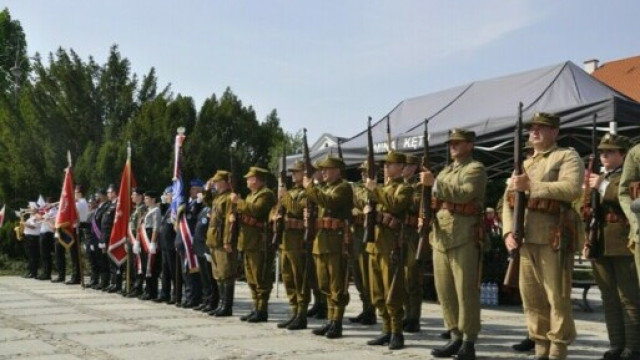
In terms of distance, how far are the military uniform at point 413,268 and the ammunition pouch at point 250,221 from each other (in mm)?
1950

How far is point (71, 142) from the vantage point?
32.0 meters

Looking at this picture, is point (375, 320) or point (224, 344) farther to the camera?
point (375, 320)

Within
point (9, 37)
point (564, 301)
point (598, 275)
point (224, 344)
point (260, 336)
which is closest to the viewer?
point (564, 301)

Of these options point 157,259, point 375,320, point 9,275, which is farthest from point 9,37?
point 375,320

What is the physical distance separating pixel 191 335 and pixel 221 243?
1798 mm

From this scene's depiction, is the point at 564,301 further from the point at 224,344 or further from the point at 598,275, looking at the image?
the point at 224,344

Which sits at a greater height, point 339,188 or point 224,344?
point 339,188

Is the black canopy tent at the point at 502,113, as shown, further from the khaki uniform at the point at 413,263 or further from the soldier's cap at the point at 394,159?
the soldier's cap at the point at 394,159

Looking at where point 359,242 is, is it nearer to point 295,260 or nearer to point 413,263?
point 295,260

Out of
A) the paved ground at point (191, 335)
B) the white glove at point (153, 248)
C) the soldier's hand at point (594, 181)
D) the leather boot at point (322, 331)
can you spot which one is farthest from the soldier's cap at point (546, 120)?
the white glove at point (153, 248)

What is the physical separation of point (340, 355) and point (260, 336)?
1396 millimetres

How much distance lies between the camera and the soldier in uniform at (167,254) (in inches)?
424

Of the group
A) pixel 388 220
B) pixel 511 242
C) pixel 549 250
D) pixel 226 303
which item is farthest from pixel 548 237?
pixel 226 303

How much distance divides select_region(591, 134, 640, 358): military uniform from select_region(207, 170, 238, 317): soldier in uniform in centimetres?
447
